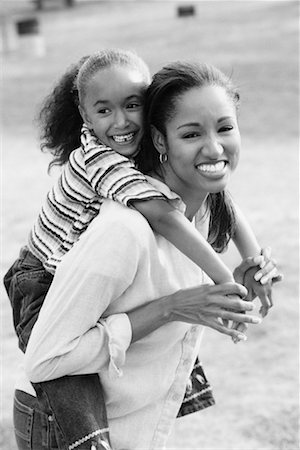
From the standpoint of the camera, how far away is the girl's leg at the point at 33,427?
2531mm

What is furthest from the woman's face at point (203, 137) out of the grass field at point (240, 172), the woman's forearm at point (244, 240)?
the grass field at point (240, 172)

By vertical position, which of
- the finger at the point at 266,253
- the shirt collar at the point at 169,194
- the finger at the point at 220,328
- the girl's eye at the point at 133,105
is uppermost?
the girl's eye at the point at 133,105

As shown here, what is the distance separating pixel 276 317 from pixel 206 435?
1.51 metres

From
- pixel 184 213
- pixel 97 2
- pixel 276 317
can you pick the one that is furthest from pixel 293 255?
pixel 97 2

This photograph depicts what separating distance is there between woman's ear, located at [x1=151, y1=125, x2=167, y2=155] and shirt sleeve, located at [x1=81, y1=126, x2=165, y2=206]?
9cm

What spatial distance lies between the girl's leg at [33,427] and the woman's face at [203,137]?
76 cm

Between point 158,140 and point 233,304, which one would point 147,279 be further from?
point 158,140

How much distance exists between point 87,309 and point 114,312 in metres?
0.11

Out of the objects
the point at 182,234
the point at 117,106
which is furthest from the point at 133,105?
the point at 182,234

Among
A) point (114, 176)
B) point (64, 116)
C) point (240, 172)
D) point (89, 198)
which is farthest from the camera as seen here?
point (240, 172)

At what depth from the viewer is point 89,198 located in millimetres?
2553

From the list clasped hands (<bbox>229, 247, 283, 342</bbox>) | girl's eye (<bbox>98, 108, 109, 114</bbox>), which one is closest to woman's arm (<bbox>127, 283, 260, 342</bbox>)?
clasped hands (<bbox>229, 247, 283, 342</bbox>)

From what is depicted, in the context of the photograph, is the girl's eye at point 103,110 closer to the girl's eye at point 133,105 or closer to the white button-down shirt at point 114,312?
the girl's eye at point 133,105

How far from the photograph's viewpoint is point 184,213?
100 inches
